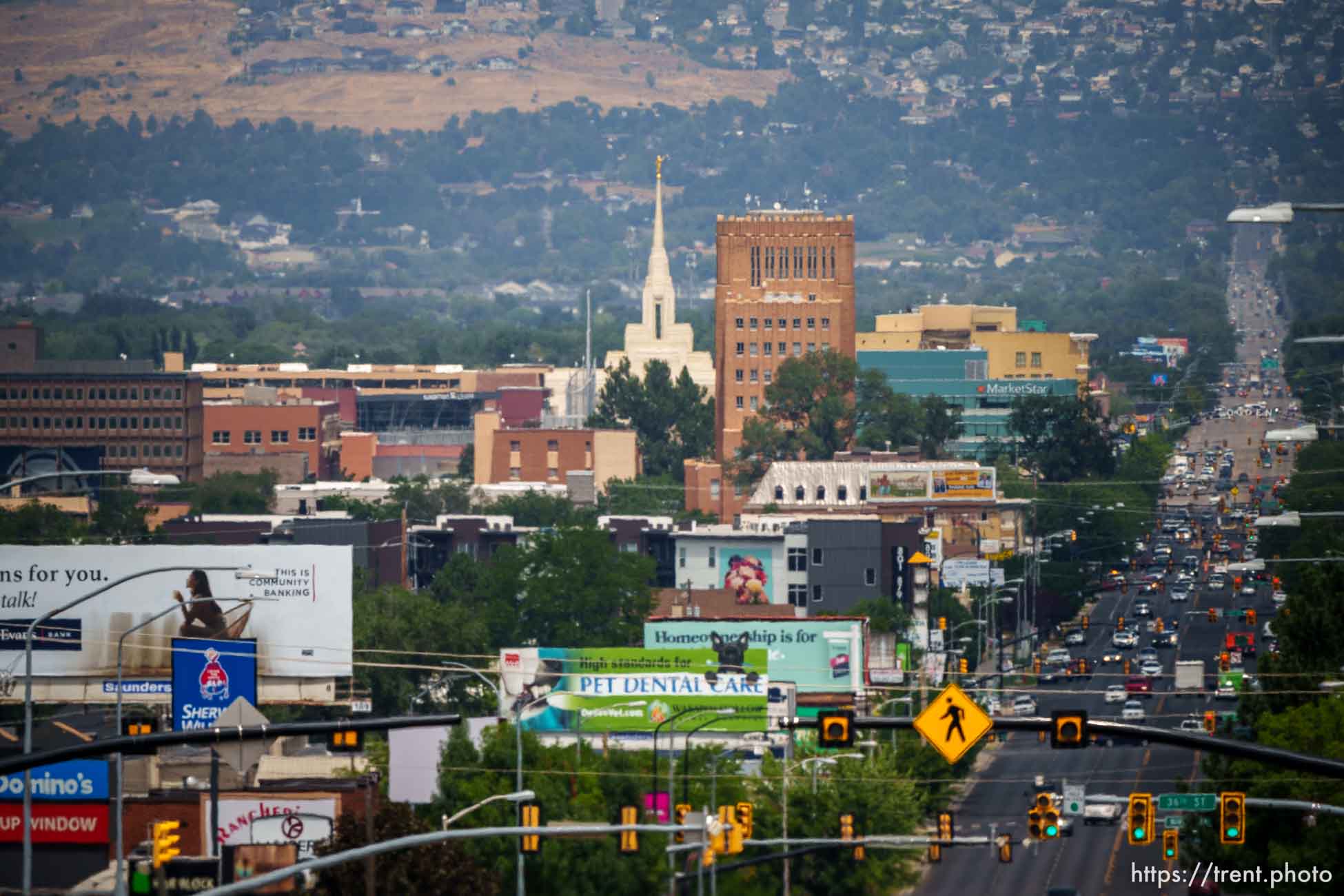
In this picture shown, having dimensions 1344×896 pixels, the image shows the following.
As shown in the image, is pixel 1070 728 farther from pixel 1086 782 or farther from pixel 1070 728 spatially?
pixel 1086 782

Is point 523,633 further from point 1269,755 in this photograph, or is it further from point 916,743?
point 1269,755

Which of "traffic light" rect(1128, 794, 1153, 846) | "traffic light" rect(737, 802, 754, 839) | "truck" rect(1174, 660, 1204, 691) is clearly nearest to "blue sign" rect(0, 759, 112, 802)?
"traffic light" rect(737, 802, 754, 839)

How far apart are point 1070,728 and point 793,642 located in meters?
78.1

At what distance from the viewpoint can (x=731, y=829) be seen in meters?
66.1

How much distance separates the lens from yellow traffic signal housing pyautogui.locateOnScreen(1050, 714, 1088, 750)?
3881cm

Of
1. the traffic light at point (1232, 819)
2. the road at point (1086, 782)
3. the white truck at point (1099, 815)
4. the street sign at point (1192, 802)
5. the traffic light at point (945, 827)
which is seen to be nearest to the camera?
the traffic light at point (1232, 819)

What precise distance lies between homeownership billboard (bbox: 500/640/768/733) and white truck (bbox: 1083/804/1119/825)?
10.8 meters

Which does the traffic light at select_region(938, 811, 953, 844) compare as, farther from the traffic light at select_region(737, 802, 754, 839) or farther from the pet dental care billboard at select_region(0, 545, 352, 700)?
the pet dental care billboard at select_region(0, 545, 352, 700)

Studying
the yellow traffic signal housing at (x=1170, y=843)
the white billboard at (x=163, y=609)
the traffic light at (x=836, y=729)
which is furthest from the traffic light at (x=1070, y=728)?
the white billboard at (x=163, y=609)

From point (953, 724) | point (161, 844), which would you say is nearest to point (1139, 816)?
point (953, 724)

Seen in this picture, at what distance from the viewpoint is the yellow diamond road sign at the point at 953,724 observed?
A: 4478cm

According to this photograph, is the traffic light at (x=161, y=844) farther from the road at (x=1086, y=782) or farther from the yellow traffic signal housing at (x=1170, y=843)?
the road at (x=1086, y=782)

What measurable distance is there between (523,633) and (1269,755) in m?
106

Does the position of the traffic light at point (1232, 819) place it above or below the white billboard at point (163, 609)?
below
